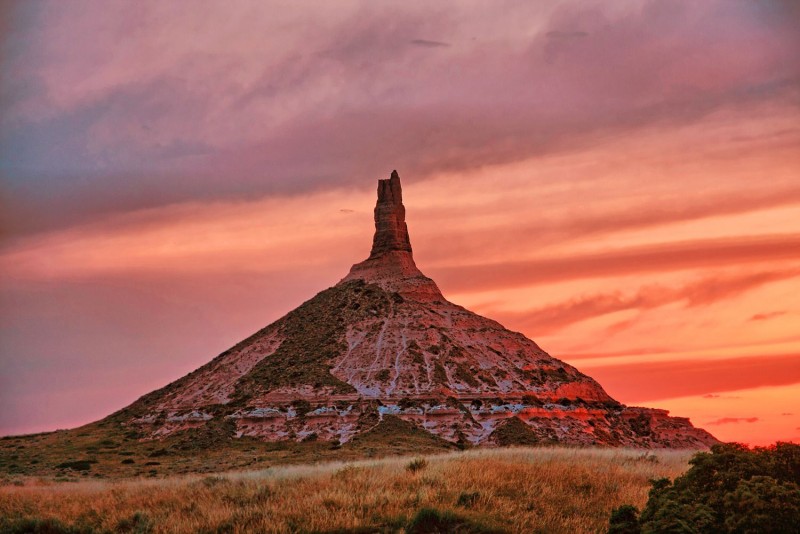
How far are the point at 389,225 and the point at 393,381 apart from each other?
41.1 metres

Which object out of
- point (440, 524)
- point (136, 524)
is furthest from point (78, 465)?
point (440, 524)

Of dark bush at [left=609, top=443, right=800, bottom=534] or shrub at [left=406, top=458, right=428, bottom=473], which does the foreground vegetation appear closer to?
shrub at [left=406, top=458, right=428, bottom=473]

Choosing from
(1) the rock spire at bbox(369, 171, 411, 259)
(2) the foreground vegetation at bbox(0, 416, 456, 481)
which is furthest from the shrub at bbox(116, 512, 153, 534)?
(1) the rock spire at bbox(369, 171, 411, 259)

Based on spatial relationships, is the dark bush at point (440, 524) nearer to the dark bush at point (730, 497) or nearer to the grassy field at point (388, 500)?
the grassy field at point (388, 500)

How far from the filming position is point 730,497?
17.0 m

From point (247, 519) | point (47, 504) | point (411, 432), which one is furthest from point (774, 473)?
point (411, 432)

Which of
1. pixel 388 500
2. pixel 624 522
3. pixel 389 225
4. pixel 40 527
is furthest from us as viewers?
pixel 389 225

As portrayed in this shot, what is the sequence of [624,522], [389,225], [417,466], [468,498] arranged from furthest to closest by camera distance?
[389,225] < [417,466] < [468,498] < [624,522]

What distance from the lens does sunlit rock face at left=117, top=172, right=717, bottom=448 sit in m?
102

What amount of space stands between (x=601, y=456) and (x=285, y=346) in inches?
3972

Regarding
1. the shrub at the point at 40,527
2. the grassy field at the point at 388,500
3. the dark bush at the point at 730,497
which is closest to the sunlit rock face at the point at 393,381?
the grassy field at the point at 388,500

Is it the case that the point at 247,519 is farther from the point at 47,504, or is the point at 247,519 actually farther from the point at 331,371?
the point at 331,371

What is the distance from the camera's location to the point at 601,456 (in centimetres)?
3194

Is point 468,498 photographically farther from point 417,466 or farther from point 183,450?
point 183,450
